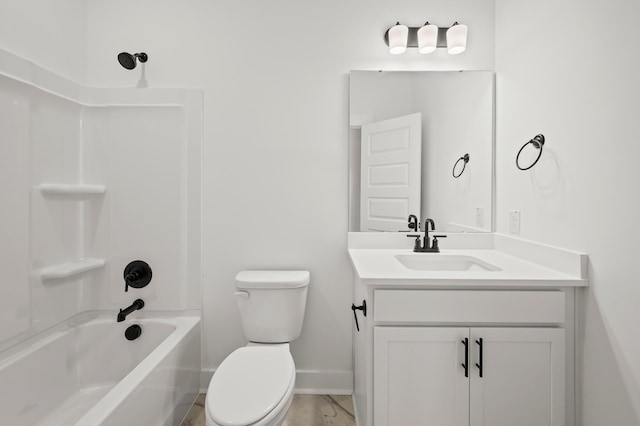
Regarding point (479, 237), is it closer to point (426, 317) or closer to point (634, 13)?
point (426, 317)

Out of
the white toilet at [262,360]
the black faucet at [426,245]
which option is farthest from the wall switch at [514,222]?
the white toilet at [262,360]

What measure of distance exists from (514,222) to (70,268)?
229cm

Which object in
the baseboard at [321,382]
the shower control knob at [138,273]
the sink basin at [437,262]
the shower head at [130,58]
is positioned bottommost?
the baseboard at [321,382]

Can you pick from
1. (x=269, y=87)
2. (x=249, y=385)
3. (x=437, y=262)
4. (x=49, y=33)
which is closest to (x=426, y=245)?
(x=437, y=262)

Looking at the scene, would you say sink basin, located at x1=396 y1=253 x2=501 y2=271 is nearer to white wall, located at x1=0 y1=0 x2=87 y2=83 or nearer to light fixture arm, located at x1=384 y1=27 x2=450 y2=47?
light fixture arm, located at x1=384 y1=27 x2=450 y2=47

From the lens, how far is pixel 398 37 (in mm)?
1838

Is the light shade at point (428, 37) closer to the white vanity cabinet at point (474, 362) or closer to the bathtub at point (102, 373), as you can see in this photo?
the white vanity cabinet at point (474, 362)

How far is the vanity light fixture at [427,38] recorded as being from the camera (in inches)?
72.0

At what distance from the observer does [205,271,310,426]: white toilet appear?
1.15 metres

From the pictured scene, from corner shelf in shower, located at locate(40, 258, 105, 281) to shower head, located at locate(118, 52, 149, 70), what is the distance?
3.60 feet

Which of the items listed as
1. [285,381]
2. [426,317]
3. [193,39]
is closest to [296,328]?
[285,381]

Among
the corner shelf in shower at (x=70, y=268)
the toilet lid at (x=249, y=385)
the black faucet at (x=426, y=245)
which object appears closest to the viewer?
the toilet lid at (x=249, y=385)

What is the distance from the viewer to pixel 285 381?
1300 millimetres

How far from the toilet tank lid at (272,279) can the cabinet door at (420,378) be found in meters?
0.62
